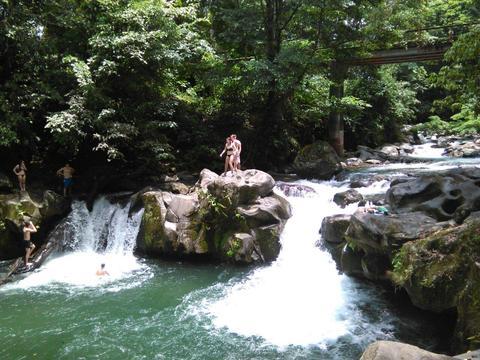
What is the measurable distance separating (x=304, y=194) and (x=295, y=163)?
4.67 metres

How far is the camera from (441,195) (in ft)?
32.7

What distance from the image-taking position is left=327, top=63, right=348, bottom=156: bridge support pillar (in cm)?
1961

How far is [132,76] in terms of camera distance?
53.3 feet

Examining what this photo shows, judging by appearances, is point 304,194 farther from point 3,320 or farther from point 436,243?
point 3,320

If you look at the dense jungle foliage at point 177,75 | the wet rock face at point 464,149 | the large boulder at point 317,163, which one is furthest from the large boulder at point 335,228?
the wet rock face at point 464,149

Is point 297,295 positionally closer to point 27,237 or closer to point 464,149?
point 27,237

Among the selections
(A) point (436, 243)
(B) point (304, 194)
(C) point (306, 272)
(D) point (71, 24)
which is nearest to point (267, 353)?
(A) point (436, 243)

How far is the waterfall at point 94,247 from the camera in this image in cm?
1189

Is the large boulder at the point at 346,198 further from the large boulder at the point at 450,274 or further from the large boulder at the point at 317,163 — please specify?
the large boulder at the point at 450,274

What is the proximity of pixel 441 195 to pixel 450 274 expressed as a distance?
11.5ft

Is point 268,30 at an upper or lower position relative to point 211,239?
upper

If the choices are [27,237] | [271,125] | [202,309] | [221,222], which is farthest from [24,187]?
[271,125]

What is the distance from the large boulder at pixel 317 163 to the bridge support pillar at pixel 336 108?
2.21m

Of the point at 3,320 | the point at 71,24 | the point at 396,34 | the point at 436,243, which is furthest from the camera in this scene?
the point at 396,34
